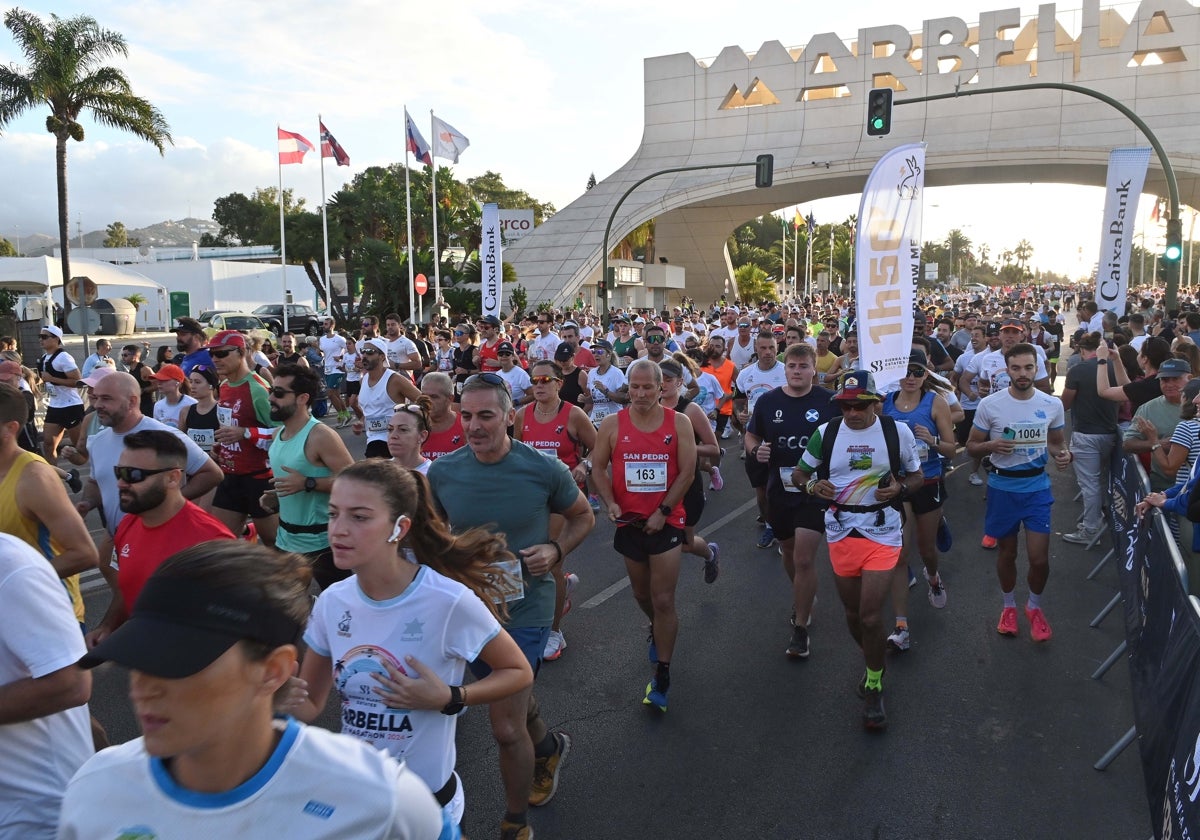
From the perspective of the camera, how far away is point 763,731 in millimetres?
4809

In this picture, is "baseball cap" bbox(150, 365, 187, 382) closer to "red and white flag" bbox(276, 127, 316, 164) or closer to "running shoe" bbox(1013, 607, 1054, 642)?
"running shoe" bbox(1013, 607, 1054, 642)

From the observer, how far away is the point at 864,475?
16.8 feet

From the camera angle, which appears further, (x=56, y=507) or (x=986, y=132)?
(x=986, y=132)

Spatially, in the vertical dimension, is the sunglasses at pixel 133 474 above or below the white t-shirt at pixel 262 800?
above

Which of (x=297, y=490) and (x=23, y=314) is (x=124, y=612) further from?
(x=23, y=314)

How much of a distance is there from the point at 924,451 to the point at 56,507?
17.8 ft

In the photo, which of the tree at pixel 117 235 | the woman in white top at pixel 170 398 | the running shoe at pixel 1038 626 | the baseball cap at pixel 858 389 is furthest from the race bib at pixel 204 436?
the tree at pixel 117 235

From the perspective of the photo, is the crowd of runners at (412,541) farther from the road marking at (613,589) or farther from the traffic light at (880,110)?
the traffic light at (880,110)

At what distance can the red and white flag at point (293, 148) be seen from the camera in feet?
100

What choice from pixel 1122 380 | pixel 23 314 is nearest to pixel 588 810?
pixel 1122 380

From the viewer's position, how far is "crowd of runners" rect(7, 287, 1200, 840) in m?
1.51

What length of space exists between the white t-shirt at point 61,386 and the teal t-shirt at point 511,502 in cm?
873

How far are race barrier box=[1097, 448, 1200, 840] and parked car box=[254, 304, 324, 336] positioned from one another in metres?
34.6

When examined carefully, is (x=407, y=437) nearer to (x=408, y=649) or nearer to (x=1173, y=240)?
(x=408, y=649)
